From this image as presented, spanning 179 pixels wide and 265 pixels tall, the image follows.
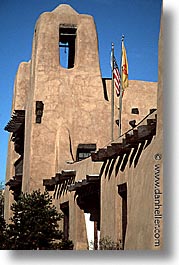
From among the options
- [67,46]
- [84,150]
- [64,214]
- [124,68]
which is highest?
[67,46]

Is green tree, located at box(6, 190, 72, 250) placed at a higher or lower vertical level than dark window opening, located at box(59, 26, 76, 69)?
lower

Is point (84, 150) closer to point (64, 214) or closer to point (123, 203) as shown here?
point (64, 214)

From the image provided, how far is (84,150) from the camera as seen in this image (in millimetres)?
13352

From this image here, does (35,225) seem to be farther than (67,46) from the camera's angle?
No

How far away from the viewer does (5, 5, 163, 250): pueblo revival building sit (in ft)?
33.5

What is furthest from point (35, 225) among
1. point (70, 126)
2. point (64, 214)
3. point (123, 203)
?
point (70, 126)

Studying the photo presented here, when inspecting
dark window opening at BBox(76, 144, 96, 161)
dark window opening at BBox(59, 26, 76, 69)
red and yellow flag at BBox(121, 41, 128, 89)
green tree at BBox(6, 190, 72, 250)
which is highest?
dark window opening at BBox(59, 26, 76, 69)

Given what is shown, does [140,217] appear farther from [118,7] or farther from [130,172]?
[118,7]

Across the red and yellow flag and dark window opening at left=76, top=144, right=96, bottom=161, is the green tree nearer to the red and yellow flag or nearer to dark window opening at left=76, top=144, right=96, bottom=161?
the red and yellow flag

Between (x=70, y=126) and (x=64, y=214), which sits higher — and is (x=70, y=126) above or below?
above

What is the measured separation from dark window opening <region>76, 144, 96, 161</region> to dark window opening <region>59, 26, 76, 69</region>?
74.6 inches

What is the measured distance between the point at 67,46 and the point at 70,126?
2.06 m

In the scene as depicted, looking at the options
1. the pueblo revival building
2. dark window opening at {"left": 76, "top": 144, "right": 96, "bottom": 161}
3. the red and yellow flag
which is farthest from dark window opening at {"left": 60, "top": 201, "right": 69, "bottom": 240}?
the red and yellow flag

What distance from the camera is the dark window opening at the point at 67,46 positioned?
13656 millimetres
